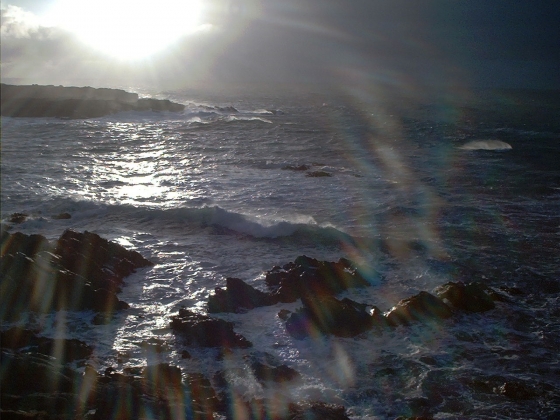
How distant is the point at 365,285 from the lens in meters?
12.2

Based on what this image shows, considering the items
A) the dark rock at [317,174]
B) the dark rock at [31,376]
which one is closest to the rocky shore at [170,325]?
the dark rock at [31,376]

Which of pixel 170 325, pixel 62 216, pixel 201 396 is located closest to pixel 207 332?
pixel 170 325

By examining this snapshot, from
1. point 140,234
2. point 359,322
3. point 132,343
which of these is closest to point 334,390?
point 359,322

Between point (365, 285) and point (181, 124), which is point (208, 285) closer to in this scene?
point (365, 285)

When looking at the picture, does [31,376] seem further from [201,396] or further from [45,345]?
[201,396]

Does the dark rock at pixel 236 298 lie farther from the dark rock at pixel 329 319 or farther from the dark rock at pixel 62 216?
the dark rock at pixel 62 216

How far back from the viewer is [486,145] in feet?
125

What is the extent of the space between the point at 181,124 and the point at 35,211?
37370 millimetres

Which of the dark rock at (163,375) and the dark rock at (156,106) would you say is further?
the dark rock at (156,106)

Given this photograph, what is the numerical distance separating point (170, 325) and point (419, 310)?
515 cm

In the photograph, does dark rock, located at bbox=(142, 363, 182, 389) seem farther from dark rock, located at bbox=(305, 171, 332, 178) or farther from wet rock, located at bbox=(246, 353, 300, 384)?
dark rock, located at bbox=(305, 171, 332, 178)

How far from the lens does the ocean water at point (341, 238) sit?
8.46 metres

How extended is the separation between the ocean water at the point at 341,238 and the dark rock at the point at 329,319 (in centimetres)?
28

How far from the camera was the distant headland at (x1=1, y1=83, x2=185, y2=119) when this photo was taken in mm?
57938
